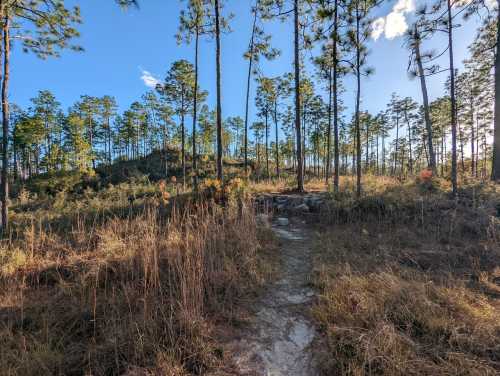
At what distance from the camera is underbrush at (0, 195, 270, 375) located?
5.11 feet

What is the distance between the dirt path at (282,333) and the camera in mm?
1641

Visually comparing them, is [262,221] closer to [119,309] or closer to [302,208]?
[302,208]

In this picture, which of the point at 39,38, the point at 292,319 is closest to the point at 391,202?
Result: the point at 292,319

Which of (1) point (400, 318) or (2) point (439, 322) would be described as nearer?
(2) point (439, 322)

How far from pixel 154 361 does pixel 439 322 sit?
2.45 m

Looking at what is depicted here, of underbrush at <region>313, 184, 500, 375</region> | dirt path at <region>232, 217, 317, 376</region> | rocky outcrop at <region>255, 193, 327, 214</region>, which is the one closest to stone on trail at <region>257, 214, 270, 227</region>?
rocky outcrop at <region>255, 193, 327, 214</region>

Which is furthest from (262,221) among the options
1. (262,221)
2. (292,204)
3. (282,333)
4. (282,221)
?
(282,333)

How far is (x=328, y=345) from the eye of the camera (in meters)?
1.79

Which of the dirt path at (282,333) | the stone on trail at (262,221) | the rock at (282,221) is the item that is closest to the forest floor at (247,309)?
the dirt path at (282,333)

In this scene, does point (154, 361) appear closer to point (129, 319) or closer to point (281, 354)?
point (129, 319)

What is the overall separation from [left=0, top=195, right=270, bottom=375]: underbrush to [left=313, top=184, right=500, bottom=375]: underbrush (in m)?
1.03

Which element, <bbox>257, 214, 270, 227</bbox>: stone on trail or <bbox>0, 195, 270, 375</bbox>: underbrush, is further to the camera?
<bbox>257, 214, 270, 227</bbox>: stone on trail

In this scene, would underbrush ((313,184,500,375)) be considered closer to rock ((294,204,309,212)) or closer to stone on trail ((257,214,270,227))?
stone on trail ((257,214,270,227))

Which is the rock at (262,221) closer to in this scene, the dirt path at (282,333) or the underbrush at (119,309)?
the underbrush at (119,309)
